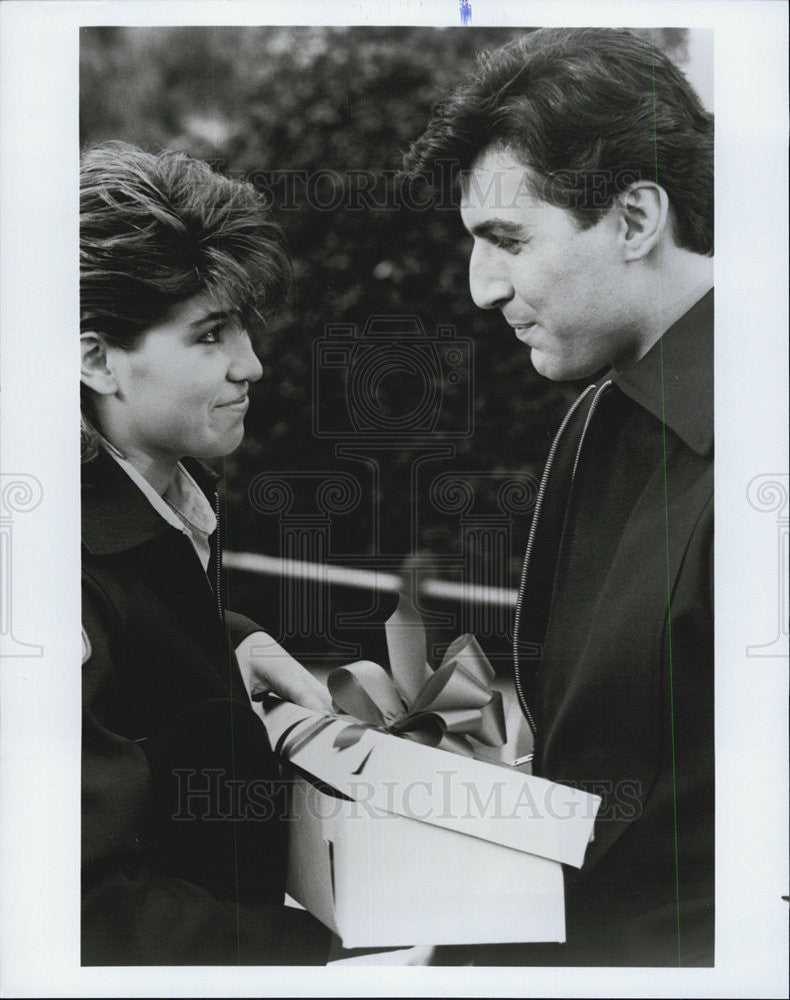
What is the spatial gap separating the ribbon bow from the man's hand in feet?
0.14

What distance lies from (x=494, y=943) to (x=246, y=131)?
2059 millimetres

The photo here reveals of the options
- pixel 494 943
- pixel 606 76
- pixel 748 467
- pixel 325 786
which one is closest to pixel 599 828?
pixel 494 943

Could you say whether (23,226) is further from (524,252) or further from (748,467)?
(748,467)

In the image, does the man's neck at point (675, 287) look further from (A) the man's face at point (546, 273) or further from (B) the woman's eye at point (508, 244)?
A: (B) the woman's eye at point (508, 244)

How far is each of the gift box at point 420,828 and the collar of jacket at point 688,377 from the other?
81cm

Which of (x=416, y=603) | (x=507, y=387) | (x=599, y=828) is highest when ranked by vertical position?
(x=507, y=387)

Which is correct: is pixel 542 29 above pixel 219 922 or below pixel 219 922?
above

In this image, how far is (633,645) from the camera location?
3020 mm

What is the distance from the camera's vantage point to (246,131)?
304 cm

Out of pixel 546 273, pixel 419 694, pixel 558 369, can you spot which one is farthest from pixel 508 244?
pixel 419 694

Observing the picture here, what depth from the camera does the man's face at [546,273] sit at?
3.04 m

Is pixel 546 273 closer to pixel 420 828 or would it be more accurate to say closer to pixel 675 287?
pixel 675 287

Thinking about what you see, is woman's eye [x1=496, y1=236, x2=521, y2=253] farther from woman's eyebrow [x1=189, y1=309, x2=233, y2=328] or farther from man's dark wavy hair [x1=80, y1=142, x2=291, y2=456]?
woman's eyebrow [x1=189, y1=309, x2=233, y2=328]

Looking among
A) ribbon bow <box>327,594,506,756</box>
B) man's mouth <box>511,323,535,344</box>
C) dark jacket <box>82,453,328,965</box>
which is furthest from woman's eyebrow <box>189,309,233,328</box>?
ribbon bow <box>327,594,506,756</box>
